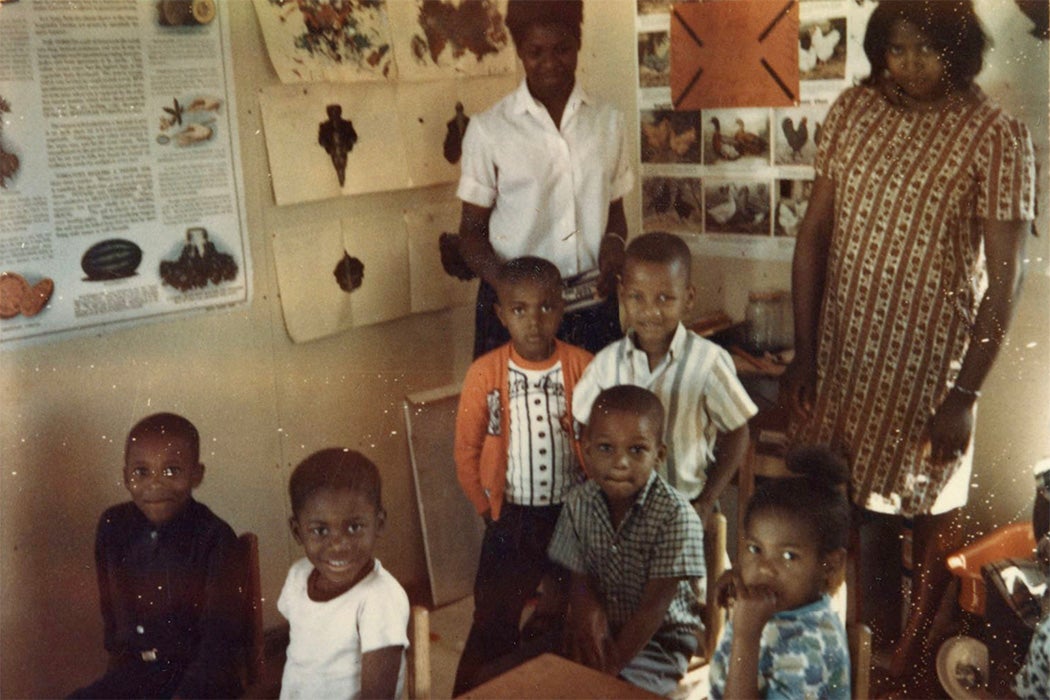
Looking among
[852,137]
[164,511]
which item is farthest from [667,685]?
[852,137]

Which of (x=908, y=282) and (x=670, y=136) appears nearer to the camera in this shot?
(x=908, y=282)

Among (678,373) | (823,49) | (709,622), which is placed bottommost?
(709,622)

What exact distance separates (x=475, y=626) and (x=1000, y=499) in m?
0.86

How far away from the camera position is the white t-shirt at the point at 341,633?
139 cm

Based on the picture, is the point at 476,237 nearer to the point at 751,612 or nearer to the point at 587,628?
the point at 587,628

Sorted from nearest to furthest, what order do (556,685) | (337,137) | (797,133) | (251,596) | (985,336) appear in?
1. (556,685)
2. (251,596)
3. (985,336)
4. (797,133)
5. (337,137)

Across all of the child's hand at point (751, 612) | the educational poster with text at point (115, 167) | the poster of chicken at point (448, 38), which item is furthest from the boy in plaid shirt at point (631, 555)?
the poster of chicken at point (448, 38)

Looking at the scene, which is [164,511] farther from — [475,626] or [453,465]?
[453,465]

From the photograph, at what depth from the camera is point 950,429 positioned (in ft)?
5.52

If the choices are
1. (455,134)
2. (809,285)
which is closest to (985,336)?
(809,285)

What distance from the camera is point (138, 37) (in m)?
1.70

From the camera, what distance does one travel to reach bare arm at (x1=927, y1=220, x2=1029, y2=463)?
1.56 metres

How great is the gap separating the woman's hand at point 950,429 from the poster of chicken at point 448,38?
1090 millimetres

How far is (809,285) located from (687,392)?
30cm
